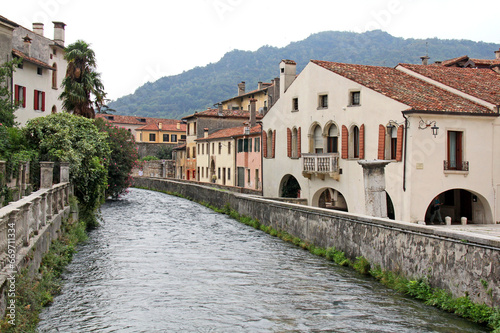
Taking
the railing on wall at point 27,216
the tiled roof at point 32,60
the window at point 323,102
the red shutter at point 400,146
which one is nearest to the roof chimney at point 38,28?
the tiled roof at point 32,60

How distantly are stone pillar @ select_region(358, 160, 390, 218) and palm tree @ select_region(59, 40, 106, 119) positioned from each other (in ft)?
73.5

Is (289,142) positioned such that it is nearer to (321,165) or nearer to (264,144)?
(264,144)

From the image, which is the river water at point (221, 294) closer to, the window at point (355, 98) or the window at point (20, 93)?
the window at point (355, 98)

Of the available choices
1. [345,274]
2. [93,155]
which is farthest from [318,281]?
[93,155]

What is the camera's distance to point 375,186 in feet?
48.9

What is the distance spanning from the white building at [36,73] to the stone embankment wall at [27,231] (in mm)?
18591

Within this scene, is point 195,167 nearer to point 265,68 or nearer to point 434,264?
point 434,264

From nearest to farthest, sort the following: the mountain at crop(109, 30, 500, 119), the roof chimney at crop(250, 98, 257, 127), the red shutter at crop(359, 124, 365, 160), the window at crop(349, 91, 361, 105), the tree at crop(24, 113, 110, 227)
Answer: the tree at crop(24, 113, 110, 227), the red shutter at crop(359, 124, 365, 160), the window at crop(349, 91, 361, 105), the roof chimney at crop(250, 98, 257, 127), the mountain at crop(109, 30, 500, 119)

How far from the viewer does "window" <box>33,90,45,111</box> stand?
3547cm

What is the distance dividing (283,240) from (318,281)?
6843mm

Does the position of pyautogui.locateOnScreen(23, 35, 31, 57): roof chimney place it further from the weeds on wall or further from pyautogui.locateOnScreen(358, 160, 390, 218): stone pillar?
pyautogui.locateOnScreen(358, 160, 390, 218): stone pillar

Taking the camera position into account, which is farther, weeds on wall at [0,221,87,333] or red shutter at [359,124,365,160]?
red shutter at [359,124,365,160]

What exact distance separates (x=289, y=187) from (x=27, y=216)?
948 inches

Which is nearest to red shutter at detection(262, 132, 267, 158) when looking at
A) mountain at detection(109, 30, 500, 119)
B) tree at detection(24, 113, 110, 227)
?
tree at detection(24, 113, 110, 227)
